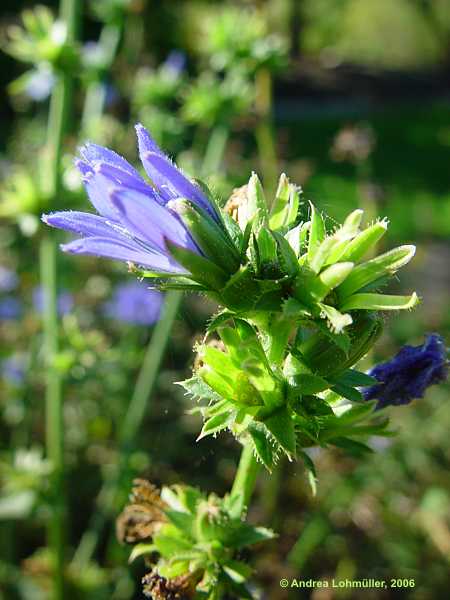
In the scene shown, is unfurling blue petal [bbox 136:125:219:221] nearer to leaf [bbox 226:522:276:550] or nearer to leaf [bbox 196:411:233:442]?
leaf [bbox 196:411:233:442]

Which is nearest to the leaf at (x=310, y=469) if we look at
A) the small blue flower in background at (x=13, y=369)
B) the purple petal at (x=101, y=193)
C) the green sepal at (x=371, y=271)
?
the green sepal at (x=371, y=271)

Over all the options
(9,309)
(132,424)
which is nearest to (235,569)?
(132,424)

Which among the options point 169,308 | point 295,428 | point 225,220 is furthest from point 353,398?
point 169,308

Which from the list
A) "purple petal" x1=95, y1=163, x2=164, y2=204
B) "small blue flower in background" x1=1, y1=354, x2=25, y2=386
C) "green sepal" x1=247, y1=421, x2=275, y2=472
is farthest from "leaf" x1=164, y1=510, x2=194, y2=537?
"small blue flower in background" x1=1, y1=354, x2=25, y2=386

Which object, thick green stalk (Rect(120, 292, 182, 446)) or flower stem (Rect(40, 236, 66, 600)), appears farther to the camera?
thick green stalk (Rect(120, 292, 182, 446))

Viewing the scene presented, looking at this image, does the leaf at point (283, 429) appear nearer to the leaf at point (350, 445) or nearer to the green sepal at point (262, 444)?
the green sepal at point (262, 444)

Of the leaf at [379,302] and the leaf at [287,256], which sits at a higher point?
the leaf at [287,256]
